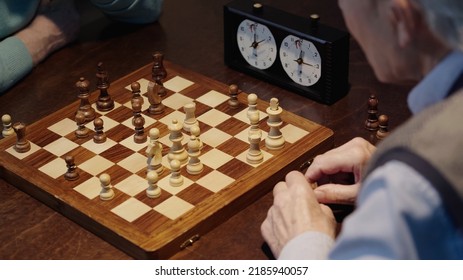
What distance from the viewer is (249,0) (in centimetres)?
269

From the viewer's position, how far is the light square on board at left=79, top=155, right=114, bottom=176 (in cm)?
221

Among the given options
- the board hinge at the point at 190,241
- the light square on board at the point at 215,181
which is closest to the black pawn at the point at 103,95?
the light square on board at the point at 215,181

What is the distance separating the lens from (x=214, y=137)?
2.31 metres

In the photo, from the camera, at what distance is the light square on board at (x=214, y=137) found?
2.29 m

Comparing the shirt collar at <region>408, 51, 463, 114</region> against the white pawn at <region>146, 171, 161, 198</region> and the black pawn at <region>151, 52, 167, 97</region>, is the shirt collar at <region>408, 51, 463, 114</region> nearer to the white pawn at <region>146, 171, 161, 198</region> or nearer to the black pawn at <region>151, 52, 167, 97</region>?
the white pawn at <region>146, 171, 161, 198</region>

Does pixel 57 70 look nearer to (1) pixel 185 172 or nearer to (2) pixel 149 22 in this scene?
(2) pixel 149 22

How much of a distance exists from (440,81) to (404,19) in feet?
0.38

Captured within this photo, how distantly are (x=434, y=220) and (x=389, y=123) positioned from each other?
3.74ft

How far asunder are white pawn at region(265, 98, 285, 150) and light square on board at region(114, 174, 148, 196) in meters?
0.33

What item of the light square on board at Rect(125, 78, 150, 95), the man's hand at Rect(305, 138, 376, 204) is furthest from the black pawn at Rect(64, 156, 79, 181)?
the man's hand at Rect(305, 138, 376, 204)

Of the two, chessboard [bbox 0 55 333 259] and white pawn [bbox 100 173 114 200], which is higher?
white pawn [bbox 100 173 114 200]

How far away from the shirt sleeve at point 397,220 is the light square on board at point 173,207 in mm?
A: 752

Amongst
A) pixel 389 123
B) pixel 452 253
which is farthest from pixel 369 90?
pixel 452 253

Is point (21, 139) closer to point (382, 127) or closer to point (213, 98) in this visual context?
point (213, 98)
